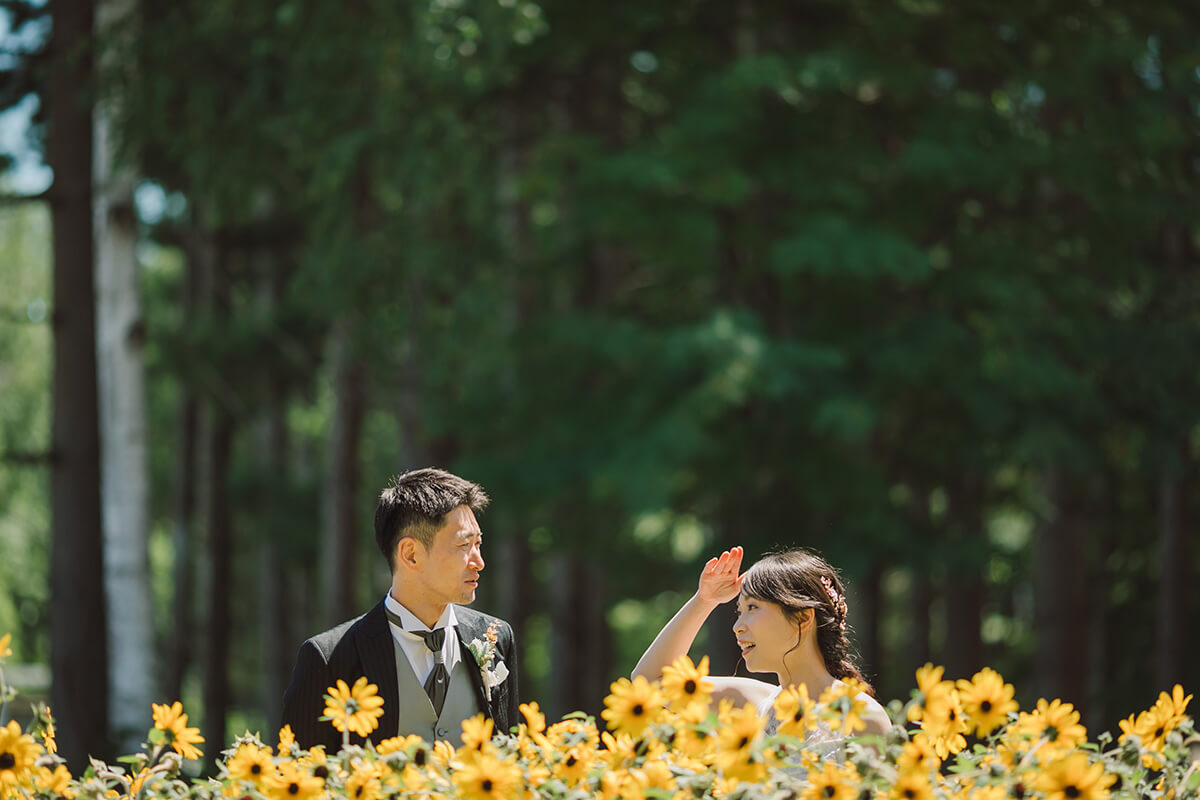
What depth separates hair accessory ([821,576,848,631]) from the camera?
12.2 ft

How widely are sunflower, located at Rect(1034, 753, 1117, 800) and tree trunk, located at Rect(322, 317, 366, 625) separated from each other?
1239 centimetres

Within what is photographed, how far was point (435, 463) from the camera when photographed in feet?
45.7

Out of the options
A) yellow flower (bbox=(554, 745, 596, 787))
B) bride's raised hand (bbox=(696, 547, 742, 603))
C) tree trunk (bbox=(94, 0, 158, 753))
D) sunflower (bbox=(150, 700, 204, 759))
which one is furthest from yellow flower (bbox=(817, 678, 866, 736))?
tree trunk (bbox=(94, 0, 158, 753))

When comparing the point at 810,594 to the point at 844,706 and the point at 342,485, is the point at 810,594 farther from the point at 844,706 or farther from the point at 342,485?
the point at 342,485

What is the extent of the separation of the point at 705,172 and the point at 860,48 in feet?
5.83

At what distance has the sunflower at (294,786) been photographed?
9.08 feet

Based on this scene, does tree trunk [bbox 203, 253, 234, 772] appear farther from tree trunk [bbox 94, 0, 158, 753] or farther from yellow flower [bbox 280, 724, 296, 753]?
yellow flower [bbox 280, 724, 296, 753]

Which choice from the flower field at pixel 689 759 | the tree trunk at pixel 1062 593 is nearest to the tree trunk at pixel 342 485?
the tree trunk at pixel 1062 593

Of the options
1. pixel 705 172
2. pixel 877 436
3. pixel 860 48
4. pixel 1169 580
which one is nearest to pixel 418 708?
pixel 705 172

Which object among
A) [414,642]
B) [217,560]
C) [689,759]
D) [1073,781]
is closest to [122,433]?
[217,560]

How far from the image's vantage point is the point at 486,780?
2605mm

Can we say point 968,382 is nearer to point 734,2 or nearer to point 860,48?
point 860,48

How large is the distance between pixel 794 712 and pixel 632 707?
32 cm

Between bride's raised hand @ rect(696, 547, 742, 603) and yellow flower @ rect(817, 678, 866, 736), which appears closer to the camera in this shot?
yellow flower @ rect(817, 678, 866, 736)
